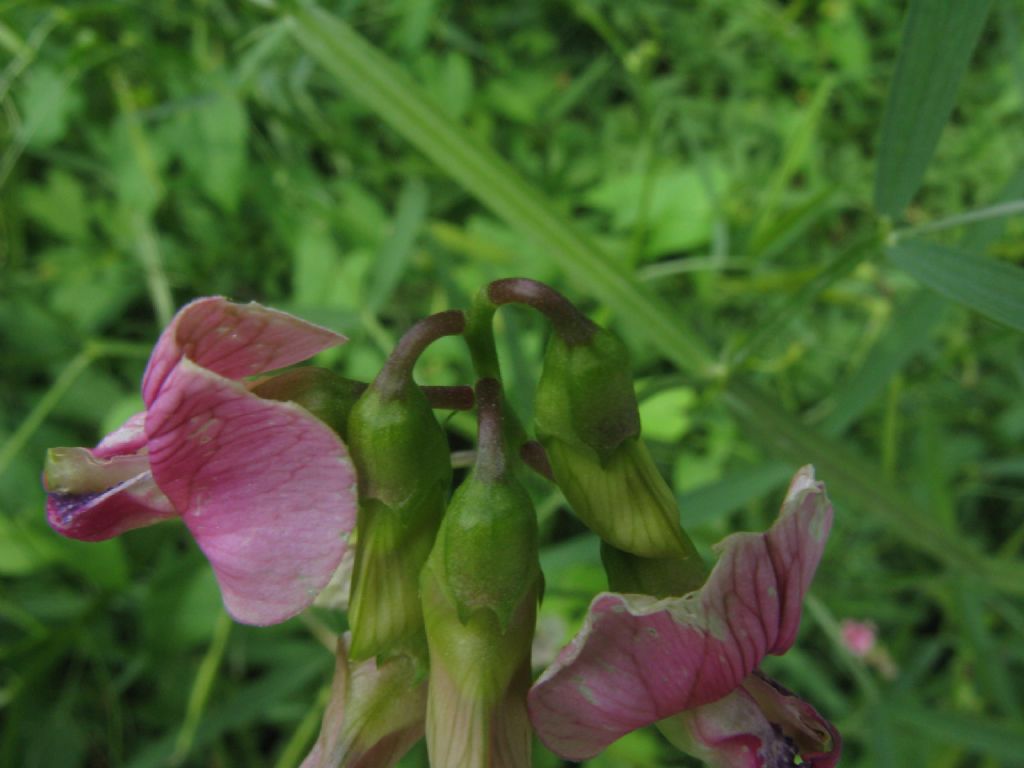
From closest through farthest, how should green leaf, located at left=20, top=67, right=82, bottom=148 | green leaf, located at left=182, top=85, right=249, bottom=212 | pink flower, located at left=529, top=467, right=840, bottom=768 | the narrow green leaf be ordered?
pink flower, located at left=529, top=467, right=840, bottom=768 < the narrow green leaf < green leaf, located at left=20, top=67, right=82, bottom=148 < green leaf, located at left=182, top=85, right=249, bottom=212

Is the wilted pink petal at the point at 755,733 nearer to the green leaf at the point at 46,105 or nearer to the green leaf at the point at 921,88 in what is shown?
the green leaf at the point at 921,88

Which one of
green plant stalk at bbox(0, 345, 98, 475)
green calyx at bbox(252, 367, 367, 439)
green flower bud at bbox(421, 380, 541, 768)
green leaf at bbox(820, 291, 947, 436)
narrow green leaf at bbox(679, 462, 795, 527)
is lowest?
green plant stalk at bbox(0, 345, 98, 475)

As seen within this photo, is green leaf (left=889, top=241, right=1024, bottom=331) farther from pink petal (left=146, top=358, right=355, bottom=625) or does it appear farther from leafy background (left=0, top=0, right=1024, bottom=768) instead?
pink petal (left=146, top=358, right=355, bottom=625)

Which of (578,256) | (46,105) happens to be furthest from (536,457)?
(46,105)

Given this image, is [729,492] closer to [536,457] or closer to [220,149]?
[536,457]

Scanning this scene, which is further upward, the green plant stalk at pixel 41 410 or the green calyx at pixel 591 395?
the green calyx at pixel 591 395

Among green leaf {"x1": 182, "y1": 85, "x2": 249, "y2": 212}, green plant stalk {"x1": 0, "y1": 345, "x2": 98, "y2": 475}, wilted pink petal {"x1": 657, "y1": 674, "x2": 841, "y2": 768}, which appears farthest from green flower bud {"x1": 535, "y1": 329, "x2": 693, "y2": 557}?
green leaf {"x1": 182, "y1": 85, "x2": 249, "y2": 212}

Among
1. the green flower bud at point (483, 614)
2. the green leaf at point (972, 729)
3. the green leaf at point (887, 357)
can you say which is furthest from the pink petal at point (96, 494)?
the green leaf at point (972, 729)
